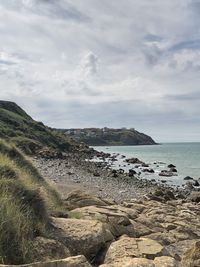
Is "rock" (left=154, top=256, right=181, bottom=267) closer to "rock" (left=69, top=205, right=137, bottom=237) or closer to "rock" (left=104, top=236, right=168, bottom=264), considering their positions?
"rock" (left=104, top=236, right=168, bottom=264)

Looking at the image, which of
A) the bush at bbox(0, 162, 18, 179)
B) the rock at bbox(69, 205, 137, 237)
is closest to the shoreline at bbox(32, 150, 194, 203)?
the rock at bbox(69, 205, 137, 237)

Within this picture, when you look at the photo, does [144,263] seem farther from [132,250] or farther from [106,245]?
[106,245]

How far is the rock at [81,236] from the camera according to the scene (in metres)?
9.12

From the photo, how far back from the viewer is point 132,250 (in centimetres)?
928

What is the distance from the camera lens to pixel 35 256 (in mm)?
7629

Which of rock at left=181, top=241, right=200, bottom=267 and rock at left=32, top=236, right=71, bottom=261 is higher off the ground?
rock at left=32, top=236, right=71, bottom=261

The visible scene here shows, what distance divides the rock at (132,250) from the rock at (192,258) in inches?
18.0

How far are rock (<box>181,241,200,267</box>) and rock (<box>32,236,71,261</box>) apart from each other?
2.70m

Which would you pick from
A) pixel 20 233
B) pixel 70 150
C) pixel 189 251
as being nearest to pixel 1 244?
pixel 20 233

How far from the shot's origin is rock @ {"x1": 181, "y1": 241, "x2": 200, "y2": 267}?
9.26 m

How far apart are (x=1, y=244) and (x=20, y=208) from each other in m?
1.96

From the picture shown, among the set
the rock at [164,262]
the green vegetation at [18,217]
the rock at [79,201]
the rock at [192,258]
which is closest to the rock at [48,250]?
the green vegetation at [18,217]

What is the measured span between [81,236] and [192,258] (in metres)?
2.41

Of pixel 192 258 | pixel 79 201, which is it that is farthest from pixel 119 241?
pixel 79 201
